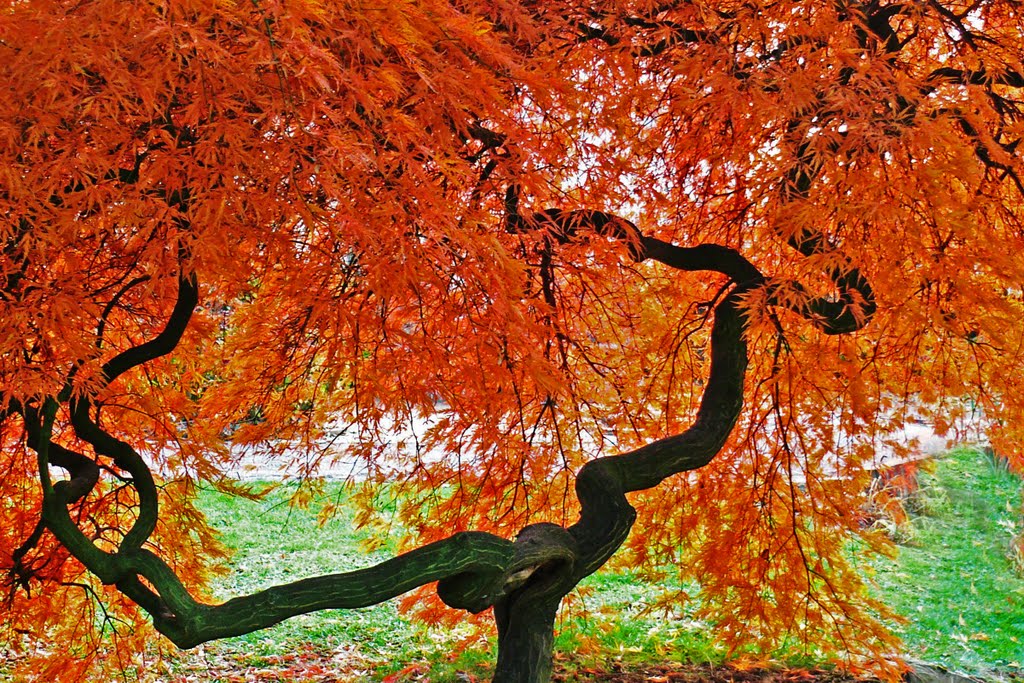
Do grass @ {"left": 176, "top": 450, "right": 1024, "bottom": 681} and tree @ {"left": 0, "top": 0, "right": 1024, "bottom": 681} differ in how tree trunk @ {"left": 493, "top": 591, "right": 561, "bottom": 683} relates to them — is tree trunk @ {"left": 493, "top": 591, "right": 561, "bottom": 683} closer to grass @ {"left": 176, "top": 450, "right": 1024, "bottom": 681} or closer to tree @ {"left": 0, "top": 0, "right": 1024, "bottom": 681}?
tree @ {"left": 0, "top": 0, "right": 1024, "bottom": 681}

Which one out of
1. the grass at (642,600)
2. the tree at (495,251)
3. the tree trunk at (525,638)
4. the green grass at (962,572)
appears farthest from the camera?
the green grass at (962,572)

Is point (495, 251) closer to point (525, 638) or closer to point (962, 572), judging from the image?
point (525, 638)

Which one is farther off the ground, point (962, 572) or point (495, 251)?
point (962, 572)

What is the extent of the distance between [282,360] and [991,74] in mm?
2082

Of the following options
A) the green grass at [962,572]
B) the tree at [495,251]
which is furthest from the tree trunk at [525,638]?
the green grass at [962,572]

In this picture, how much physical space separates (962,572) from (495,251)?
4.89 metres

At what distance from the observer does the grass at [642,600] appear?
4.29m

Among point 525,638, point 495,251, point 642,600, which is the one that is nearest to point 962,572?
point 642,600

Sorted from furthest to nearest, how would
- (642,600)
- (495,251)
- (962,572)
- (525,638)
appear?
(962,572) → (642,600) → (525,638) → (495,251)

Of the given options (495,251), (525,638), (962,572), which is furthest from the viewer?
(962,572)

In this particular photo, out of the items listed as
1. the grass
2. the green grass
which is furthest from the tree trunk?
the green grass

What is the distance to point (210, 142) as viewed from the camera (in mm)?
1651

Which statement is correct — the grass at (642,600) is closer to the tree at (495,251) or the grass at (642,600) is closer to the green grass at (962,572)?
the green grass at (962,572)

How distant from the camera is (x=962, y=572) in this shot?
580 cm
